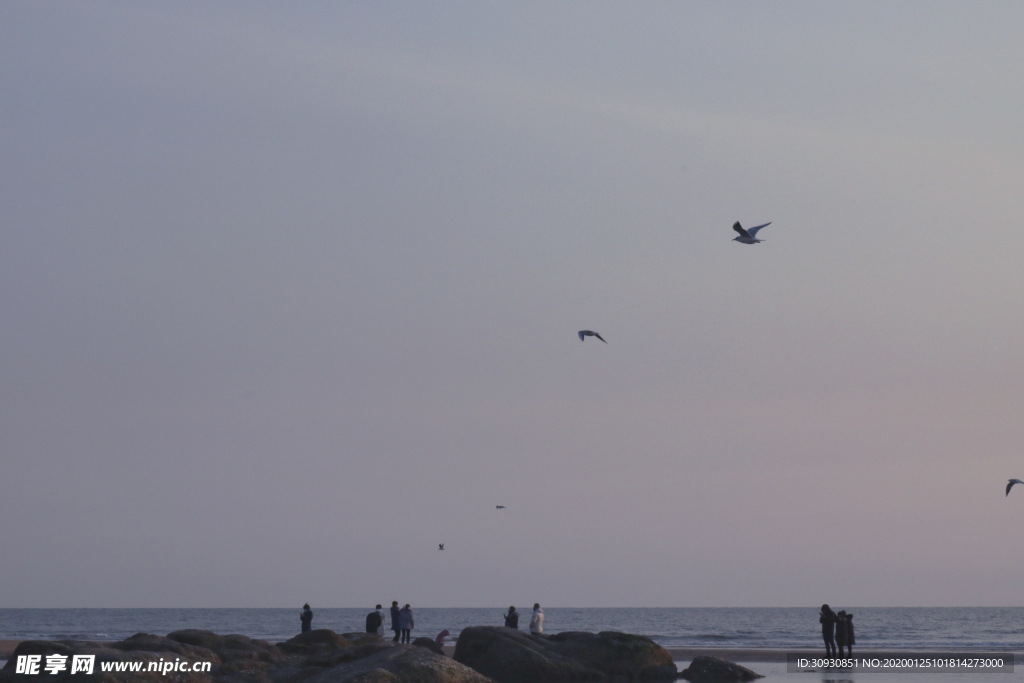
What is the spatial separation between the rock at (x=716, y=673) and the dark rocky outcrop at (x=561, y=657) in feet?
1.86

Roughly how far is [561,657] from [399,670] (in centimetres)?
632

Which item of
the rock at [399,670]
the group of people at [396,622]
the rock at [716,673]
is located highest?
the group of people at [396,622]

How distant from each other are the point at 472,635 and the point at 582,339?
7.69 metres

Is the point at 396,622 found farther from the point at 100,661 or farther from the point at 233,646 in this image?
the point at 100,661

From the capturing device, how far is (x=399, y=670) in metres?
19.2

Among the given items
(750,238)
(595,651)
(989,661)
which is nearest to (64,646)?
(595,651)

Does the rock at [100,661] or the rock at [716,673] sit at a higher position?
the rock at [100,661]

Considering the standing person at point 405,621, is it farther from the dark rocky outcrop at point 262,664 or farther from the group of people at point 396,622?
the dark rocky outcrop at point 262,664

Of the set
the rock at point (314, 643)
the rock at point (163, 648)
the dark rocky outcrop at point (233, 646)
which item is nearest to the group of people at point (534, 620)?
the rock at point (314, 643)

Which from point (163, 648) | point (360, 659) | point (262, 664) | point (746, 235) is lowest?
point (262, 664)

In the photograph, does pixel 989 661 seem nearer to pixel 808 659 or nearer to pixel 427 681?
pixel 808 659

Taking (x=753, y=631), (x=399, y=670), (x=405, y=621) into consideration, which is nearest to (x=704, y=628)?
(x=753, y=631)

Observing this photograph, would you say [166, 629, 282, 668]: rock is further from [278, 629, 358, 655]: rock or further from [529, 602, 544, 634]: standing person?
[529, 602, 544, 634]: standing person

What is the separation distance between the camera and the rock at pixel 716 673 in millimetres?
24203
